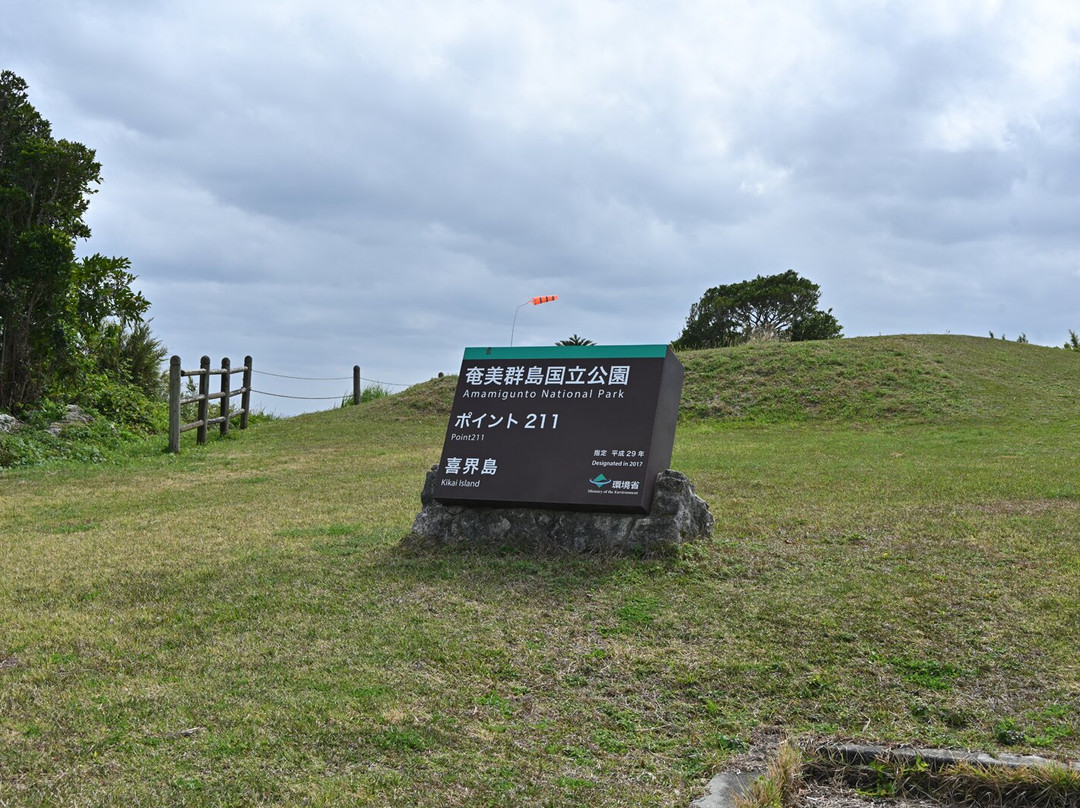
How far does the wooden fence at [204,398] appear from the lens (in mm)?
15656

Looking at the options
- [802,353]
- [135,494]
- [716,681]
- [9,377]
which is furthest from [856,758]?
[802,353]

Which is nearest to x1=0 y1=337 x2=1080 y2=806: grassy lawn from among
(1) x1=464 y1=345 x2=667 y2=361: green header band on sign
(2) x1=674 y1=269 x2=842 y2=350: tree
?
(1) x1=464 y1=345 x2=667 y2=361: green header band on sign

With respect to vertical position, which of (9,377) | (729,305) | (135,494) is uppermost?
(729,305)

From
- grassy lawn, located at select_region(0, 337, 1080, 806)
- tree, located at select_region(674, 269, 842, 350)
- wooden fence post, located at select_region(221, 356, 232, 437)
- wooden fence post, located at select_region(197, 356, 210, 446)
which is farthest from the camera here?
tree, located at select_region(674, 269, 842, 350)

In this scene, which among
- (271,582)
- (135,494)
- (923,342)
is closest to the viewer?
(271,582)

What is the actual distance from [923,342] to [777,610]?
23.2m

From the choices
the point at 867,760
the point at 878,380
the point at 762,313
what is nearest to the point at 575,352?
the point at 867,760

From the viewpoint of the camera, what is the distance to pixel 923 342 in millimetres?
25844

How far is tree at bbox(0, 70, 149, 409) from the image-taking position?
1565 cm

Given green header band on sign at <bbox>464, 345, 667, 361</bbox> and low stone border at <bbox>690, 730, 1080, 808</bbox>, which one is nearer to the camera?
low stone border at <bbox>690, 730, 1080, 808</bbox>

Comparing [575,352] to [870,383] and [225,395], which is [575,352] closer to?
[225,395]

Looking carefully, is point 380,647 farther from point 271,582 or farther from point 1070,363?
point 1070,363

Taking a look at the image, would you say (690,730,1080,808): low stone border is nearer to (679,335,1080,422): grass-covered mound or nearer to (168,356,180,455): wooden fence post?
(168,356,180,455): wooden fence post

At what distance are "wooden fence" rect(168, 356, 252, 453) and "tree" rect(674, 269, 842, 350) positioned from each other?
25441mm
